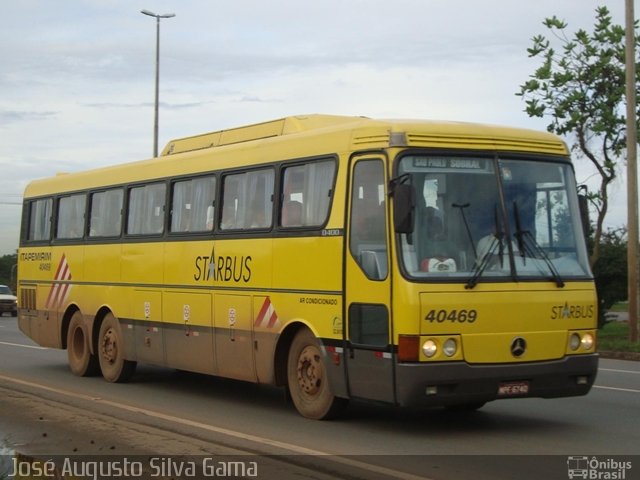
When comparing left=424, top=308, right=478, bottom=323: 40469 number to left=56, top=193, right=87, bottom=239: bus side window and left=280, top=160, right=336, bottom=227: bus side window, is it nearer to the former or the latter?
left=280, top=160, right=336, bottom=227: bus side window

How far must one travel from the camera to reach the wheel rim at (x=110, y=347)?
53.8ft

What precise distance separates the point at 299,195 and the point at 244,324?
5.93 ft

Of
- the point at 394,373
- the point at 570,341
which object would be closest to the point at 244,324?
the point at 394,373

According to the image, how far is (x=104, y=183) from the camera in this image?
674 inches

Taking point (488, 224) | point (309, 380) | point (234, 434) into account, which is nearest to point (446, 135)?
point (488, 224)

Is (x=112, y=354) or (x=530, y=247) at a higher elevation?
(x=530, y=247)

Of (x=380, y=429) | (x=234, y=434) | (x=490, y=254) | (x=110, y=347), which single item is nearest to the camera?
(x=490, y=254)

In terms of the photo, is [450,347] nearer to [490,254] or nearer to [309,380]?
[490,254]

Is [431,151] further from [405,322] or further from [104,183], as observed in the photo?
[104,183]

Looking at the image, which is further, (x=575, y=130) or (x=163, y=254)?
(x=575, y=130)

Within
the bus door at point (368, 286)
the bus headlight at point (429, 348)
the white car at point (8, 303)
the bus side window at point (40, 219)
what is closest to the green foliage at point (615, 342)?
the bus side window at point (40, 219)

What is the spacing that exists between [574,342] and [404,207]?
2319mm

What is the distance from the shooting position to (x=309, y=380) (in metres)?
11.8

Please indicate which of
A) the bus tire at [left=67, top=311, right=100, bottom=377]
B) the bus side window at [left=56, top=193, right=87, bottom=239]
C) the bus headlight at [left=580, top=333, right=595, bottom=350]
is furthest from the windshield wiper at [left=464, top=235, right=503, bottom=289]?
the bus side window at [left=56, top=193, right=87, bottom=239]
